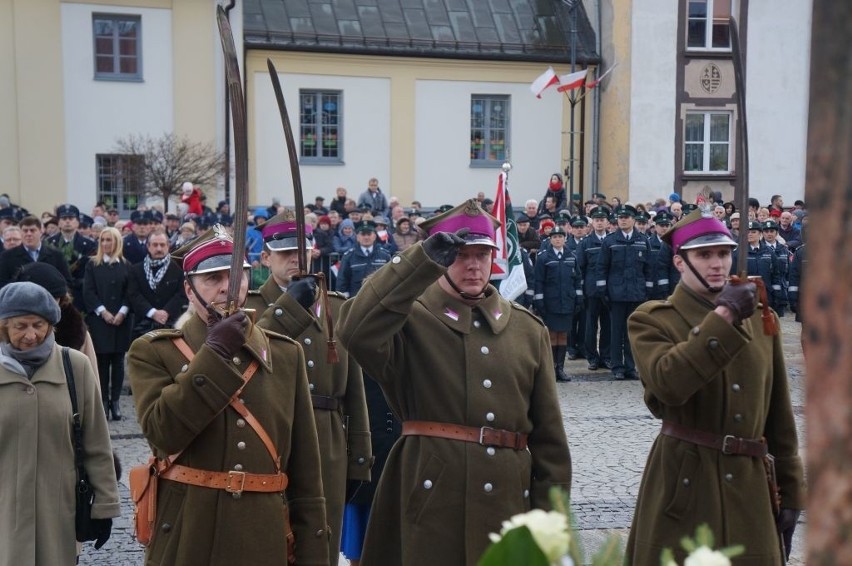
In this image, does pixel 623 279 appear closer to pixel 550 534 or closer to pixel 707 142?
pixel 550 534

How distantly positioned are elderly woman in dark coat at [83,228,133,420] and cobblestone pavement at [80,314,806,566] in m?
0.51

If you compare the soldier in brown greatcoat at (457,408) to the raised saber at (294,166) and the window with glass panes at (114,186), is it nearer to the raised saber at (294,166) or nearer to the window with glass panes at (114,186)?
the raised saber at (294,166)

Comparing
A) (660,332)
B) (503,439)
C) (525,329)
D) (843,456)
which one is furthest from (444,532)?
(843,456)

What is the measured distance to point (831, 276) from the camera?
34.6 inches

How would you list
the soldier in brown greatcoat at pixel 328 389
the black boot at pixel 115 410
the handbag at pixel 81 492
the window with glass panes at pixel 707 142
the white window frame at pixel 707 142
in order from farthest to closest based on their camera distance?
the window with glass panes at pixel 707 142 < the white window frame at pixel 707 142 < the black boot at pixel 115 410 < the soldier in brown greatcoat at pixel 328 389 < the handbag at pixel 81 492

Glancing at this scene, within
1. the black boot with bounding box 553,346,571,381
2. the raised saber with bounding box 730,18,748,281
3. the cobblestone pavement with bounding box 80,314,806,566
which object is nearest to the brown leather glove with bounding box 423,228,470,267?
the raised saber with bounding box 730,18,748,281

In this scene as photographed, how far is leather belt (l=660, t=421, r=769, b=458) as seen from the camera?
4.30m

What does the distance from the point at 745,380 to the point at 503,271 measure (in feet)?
22.0

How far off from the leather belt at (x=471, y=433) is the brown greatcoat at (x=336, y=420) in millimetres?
1112

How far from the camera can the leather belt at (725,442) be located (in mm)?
4301

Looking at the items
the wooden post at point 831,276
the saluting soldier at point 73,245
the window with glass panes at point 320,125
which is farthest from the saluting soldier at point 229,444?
the window with glass panes at point 320,125

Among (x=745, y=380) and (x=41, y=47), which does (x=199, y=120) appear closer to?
(x=41, y=47)

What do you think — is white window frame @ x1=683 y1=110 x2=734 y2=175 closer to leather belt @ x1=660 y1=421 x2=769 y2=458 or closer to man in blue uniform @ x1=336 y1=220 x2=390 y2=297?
man in blue uniform @ x1=336 y1=220 x2=390 y2=297

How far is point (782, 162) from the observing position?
30.3 m
